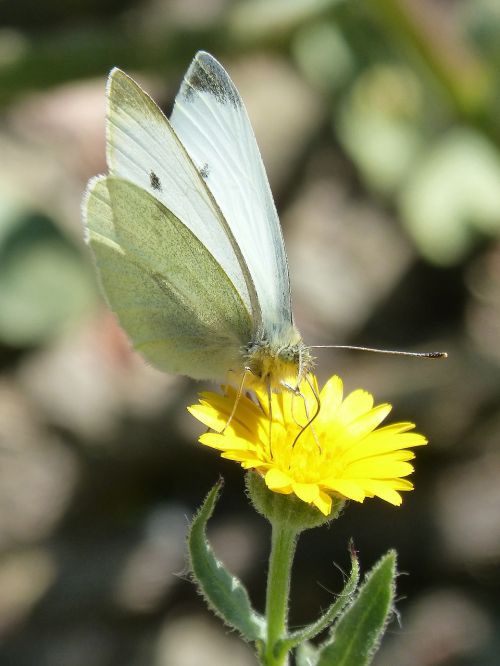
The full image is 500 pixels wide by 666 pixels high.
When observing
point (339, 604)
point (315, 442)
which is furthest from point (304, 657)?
point (315, 442)

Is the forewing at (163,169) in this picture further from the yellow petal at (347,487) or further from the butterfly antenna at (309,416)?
→ the yellow petal at (347,487)

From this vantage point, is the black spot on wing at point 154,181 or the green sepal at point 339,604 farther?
the black spot on wing at point 154,181

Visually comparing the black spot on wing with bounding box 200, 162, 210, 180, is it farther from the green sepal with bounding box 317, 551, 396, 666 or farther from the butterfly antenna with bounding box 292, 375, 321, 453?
the green sepal with bounding box 317, 551, 396, 666

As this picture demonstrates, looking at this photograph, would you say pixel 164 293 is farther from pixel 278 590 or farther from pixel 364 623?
pixel 364 623

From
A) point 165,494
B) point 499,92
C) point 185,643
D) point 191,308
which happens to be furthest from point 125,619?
point 499,92

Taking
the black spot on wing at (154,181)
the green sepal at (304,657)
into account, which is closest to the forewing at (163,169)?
the black spot on wing at (154,181)
